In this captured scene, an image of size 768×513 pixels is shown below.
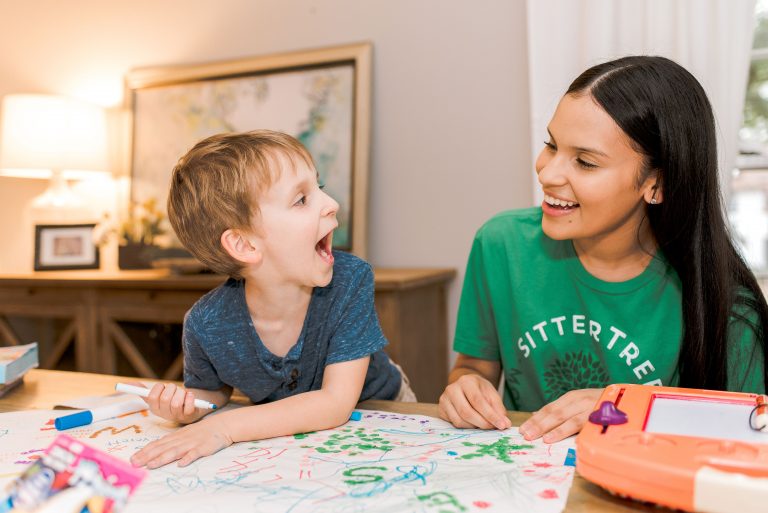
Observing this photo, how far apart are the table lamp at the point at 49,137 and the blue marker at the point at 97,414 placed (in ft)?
6.65

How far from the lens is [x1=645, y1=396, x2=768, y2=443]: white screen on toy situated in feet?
2.09

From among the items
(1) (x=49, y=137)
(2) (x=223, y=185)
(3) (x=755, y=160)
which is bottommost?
(2) (x=223, y=185)

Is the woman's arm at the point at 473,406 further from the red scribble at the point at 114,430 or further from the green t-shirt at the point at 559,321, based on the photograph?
the red scribble at the point at 114,430

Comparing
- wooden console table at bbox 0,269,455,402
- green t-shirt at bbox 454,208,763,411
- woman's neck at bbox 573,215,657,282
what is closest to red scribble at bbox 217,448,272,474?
green t-shirt at bbox 454,208,763,411

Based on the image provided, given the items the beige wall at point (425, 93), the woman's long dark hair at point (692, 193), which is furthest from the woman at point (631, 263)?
the beige wall at point (425, 93)

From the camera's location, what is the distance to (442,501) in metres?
0.63

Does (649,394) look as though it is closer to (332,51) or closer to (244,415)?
(244,415)

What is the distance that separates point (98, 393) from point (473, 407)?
2.00 ft

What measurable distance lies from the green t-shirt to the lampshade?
206cm

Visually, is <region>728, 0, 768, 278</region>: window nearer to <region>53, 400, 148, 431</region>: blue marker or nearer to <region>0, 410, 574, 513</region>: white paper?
<region>0, 410, 574, 513</region>: white paper

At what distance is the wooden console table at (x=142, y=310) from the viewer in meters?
2.17

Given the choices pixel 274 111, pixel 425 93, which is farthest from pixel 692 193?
pixel 274 111

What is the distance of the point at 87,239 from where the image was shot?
291cm

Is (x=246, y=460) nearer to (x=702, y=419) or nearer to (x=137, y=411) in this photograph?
(x=137, y=411)
